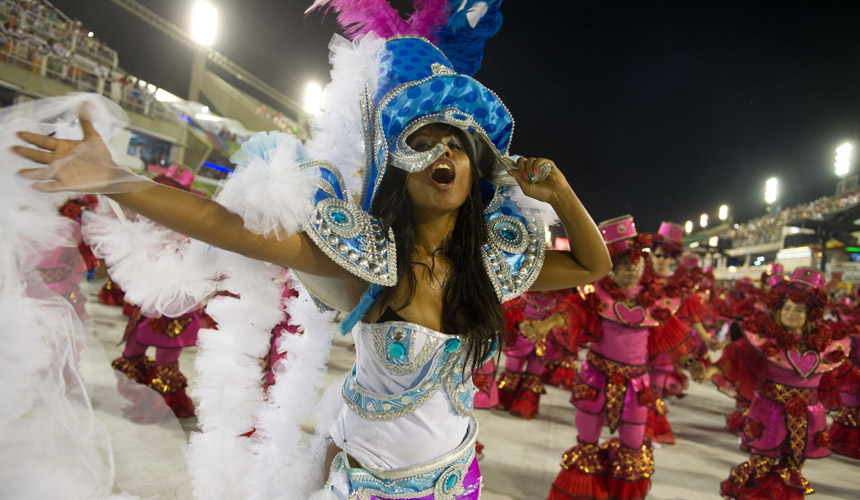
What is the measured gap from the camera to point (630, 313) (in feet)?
12.2

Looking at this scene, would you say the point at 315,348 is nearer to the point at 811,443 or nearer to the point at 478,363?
the point at 478,363

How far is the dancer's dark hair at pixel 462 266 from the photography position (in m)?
1.42

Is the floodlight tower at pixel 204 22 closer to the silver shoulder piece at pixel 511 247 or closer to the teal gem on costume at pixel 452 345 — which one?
the silver shoulder piece at pixel 511 247

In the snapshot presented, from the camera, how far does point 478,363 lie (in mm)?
1454

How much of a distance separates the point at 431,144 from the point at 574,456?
2.86 m

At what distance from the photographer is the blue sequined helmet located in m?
1.42

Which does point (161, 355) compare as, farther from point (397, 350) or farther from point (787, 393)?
point (787, 393)

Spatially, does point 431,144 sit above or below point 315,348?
above

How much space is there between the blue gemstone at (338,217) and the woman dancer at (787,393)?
11.9ft

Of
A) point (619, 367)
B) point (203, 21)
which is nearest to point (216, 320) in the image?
point (619, 367)

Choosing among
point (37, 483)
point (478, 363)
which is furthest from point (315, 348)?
point (37, 483)

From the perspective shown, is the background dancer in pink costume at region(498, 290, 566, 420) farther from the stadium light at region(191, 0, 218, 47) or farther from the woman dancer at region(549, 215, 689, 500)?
the stadium light at region(191, 0, 218, 47)

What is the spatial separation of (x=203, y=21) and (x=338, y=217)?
30.2ft

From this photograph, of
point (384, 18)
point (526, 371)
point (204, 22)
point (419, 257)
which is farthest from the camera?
point (204, 22)
